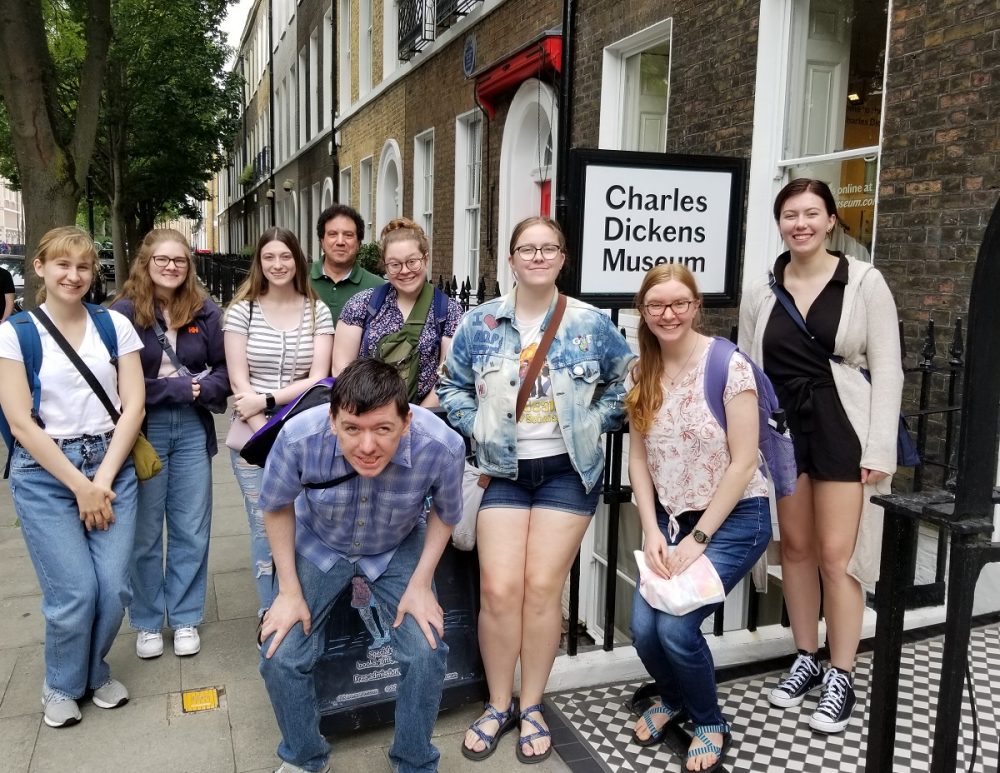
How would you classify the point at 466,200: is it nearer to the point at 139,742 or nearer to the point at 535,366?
the point at 535,366

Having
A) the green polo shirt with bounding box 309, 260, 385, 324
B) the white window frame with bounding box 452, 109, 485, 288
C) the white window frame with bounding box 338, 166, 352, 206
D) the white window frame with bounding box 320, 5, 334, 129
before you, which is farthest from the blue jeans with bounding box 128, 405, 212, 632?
the white window frame with bounding box 320, 5, 334, 129

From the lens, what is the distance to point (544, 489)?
118 inches

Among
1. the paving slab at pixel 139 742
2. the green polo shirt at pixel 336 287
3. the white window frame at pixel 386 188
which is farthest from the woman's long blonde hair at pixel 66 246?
the white window frame at pixel 386 188

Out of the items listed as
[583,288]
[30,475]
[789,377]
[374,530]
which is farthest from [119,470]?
[789,377]

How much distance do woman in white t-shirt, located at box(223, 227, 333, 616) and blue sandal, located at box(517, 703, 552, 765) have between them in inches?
49.8

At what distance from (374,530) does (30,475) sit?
136cm

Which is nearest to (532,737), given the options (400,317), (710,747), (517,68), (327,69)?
(710,747)

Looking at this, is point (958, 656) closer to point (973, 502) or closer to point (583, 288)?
point (973, 502)

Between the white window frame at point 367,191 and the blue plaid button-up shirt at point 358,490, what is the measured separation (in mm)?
15056

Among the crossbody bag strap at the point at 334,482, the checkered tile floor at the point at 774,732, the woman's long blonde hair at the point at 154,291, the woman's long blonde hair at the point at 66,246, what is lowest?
the checkered tile floor at the point at 774,732

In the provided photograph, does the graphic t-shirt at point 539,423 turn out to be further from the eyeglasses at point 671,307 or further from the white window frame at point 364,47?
the white window frame at point 364,47

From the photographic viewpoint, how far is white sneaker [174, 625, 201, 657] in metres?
3.69

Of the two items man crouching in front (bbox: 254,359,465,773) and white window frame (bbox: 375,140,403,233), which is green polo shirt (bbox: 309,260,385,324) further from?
white window frame (bbox: 375,140,403,233)

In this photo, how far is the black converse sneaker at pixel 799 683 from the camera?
128 inches
